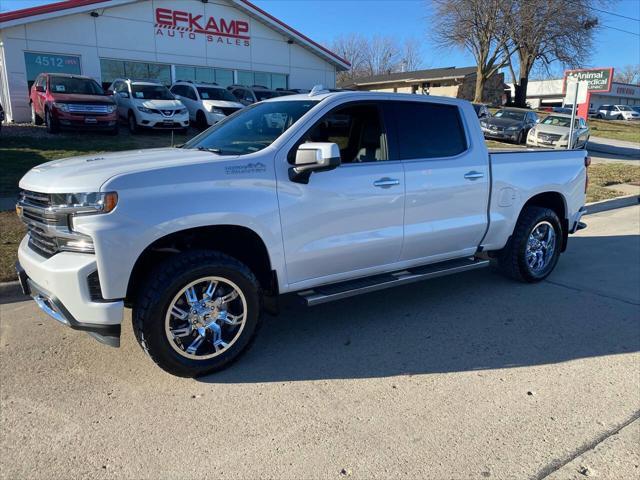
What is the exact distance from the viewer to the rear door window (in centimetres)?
462

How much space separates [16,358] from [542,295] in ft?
16.1

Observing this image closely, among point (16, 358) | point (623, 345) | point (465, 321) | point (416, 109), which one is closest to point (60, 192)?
point (16, 358)

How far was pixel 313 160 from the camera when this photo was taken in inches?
146

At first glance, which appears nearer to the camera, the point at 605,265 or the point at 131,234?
the point at 131,234

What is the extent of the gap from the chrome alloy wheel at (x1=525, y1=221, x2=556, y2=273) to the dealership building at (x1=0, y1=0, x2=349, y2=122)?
21275 mm

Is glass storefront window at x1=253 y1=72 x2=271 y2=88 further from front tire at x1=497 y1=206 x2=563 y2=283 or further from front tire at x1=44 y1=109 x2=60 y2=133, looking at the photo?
front tire at x1=497 y1=206 x2=563 y2=283

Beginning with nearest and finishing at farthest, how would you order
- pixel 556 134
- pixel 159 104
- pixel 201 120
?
1. pixel 159 104
2. pixel 201 120
3. pixel 556 134

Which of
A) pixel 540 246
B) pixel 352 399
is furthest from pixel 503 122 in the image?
pixel 352 399

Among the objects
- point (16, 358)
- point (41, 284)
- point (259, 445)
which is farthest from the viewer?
point (16, 358)

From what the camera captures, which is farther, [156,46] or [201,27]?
[201,27]

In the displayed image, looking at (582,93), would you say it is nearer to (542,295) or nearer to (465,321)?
(542,295)

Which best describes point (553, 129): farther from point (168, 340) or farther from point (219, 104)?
point (168, 340)

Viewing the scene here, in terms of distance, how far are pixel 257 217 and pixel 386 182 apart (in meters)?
1.23

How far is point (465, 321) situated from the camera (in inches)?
187
